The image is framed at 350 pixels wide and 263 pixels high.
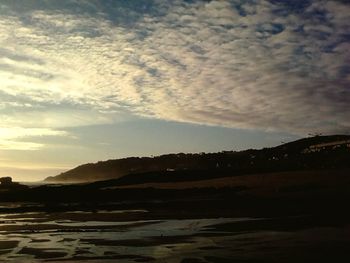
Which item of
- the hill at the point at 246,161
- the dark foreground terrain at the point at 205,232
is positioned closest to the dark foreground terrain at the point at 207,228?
the dark foreground terrain at the point at 205,232

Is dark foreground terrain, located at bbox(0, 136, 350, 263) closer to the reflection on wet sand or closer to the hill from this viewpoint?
the reflection on wet sand

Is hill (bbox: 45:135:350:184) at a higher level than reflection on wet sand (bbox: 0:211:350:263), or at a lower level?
higher

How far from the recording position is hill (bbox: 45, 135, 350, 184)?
173ft

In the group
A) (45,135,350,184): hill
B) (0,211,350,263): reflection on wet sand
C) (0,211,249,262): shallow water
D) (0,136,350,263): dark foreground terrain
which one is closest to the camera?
(0,211,350,263): reflection on wet sand

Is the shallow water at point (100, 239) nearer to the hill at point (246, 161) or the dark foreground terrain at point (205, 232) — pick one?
the dark foreground terrain at point (205, 232)

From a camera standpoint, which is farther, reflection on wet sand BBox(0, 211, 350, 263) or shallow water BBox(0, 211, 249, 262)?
shallow water BBox(0, 211, 249, 262)

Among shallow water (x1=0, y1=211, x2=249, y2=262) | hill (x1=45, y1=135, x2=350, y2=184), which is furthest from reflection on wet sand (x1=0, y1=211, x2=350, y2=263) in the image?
hill (x1=45, y1=135, x2=350, y2=184)

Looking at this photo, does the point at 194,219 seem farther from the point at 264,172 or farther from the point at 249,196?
the point at 264,172

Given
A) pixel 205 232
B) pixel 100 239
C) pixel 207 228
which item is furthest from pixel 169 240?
pixel 207 228

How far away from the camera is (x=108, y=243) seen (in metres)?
16.3

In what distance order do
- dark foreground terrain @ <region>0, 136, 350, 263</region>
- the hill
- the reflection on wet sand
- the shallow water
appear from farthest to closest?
the hill
the shallow water
dark foreground terrain @ <region>0, 136, 350, 263</region>
the reflection on wet sand

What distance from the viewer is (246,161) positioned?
81.9 metres

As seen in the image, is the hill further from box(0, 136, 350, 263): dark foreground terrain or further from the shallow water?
the shallow water

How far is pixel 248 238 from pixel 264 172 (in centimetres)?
3684
